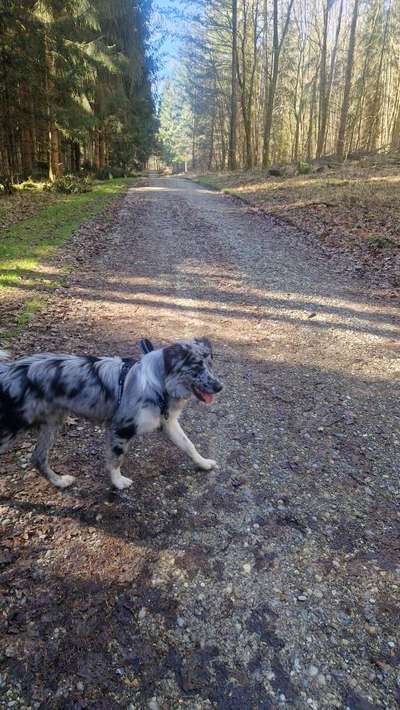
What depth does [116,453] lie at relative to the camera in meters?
3.85

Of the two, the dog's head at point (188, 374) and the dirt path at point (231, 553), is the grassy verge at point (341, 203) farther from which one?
the dog's head at point (188, 374)

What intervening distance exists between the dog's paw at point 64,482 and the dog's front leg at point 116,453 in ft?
1.30

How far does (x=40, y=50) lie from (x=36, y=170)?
8.80 meters

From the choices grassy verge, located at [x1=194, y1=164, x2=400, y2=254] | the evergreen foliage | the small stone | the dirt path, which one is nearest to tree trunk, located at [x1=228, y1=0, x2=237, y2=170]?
the evergreen foliage

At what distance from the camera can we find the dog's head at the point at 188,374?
3.67 metres

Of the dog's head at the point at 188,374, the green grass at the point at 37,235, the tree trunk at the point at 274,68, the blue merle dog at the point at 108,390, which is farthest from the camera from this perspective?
the tree trunk at the point at 274,68

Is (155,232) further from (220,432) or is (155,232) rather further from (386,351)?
(220,432)

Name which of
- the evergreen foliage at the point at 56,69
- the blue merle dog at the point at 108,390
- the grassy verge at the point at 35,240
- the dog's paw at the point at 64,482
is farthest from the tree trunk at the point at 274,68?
the dog's paw at the point at 64,482

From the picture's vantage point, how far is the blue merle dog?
3561 mm

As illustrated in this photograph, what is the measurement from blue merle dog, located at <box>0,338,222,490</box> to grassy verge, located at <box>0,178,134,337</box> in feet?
12.0

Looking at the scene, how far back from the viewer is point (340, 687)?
2557 millimetres

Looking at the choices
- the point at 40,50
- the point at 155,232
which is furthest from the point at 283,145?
the point at 155,232

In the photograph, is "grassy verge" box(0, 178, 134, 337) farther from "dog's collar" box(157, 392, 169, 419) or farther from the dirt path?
"dog's collar" box(157, 392, 169, 419)

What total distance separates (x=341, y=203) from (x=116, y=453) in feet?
49.8
